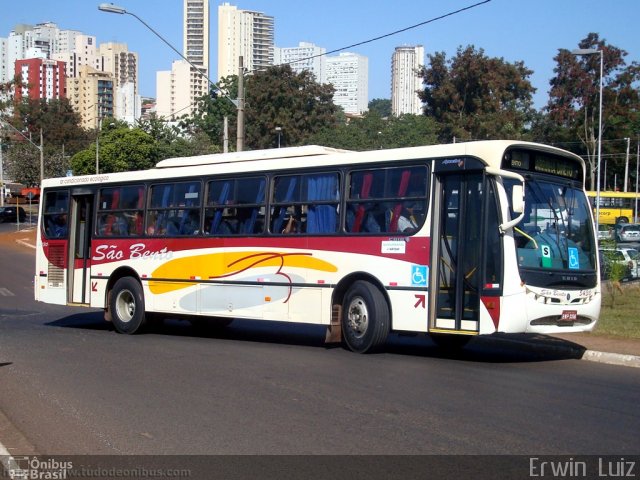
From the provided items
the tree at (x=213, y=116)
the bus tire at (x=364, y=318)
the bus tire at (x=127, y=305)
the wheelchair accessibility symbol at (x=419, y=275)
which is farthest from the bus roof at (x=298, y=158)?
the tree at (x=213, y=116)

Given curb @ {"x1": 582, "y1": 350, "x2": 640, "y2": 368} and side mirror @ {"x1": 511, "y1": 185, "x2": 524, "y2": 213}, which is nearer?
side mirror @ {"x1": 511, "y1": 185, "x2": 524, "y2": 213}

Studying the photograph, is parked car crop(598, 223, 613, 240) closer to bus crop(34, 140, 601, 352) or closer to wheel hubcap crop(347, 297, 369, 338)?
bus crop(34, 140, 601, 352)

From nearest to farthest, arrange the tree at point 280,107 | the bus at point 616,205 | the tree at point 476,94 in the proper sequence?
1. the tree at point 476,94
2. the tree at point 280,107
3. the bus at point 616,205

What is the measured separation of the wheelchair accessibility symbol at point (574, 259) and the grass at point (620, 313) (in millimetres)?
3076

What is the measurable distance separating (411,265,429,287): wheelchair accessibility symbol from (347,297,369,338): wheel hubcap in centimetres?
96

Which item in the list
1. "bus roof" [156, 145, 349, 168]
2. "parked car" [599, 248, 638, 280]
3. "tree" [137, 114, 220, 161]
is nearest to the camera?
"bus roof" [156, 145, 349, 168]

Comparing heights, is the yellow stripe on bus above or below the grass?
above

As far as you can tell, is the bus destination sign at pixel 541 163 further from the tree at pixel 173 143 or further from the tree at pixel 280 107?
the tree at pixel 173 143

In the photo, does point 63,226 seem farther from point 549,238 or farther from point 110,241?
point 549,238

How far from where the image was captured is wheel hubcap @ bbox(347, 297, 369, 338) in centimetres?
1276

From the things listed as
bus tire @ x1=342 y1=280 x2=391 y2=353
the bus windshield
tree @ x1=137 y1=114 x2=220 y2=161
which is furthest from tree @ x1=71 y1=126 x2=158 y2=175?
the bus windshield

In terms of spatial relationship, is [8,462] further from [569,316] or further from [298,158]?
[298,158]

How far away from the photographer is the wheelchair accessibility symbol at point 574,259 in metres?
11.8

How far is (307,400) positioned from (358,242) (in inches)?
169
